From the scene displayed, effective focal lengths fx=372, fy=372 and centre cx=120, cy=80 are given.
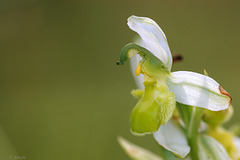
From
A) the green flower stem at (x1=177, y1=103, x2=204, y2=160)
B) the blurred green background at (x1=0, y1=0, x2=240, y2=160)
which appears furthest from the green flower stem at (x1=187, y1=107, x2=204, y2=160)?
the blurred green background at (x1=0, y1=0, x2=240, y2=160)

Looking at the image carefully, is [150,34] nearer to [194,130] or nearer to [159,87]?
[159,87]

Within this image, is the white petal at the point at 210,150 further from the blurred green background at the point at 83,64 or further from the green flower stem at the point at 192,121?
the blurred green background at the point at 83,64

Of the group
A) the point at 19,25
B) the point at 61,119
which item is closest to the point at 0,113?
the point at 61,119

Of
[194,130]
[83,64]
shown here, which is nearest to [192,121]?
[194,130]

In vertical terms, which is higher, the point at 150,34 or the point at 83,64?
the point at 150,34

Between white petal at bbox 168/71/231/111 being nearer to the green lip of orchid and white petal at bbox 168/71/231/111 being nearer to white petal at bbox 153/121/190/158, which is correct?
the green lip of orchid

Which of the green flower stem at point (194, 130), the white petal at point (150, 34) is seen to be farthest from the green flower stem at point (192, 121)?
the white petal at point (150, 34)
